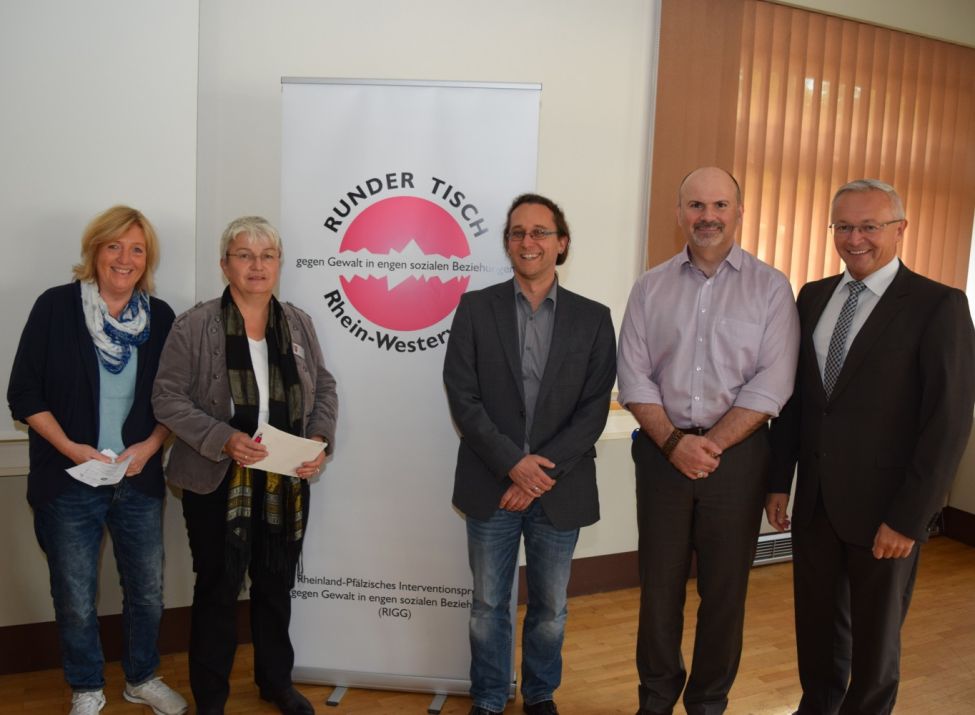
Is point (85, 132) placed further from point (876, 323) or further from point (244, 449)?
point (876, 323)

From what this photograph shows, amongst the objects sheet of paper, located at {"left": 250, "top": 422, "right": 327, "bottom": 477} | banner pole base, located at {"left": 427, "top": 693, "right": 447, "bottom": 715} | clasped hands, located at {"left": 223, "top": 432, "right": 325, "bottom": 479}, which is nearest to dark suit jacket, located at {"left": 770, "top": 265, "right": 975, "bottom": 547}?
banner pole base, located at {"left": 427, "top": 693, "right": 447, "bottom": 715}

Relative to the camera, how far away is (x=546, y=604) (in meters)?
2.60

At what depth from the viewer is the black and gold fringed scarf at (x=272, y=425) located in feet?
8.02

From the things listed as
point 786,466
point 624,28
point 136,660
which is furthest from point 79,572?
point 624,28

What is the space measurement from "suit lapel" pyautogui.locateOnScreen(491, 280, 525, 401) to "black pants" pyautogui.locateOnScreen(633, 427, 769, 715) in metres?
0.48

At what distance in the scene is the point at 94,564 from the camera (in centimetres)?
256

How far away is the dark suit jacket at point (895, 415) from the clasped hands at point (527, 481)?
802mm

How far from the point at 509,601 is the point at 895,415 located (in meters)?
1.35

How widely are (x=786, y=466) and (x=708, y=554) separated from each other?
39 centimetres

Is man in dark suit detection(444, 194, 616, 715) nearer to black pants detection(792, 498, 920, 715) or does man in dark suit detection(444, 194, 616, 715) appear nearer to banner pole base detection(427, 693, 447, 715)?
banner pole base detection(427, 693, 447, 715)

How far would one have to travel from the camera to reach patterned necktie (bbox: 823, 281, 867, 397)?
2334 mm

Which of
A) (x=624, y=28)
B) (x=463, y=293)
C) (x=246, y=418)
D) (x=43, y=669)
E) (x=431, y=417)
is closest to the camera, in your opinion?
(x=246, y=418)

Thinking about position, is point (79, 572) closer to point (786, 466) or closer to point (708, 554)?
point (708, 554)

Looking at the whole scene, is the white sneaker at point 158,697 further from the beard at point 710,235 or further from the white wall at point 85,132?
the beard at point 710,235
